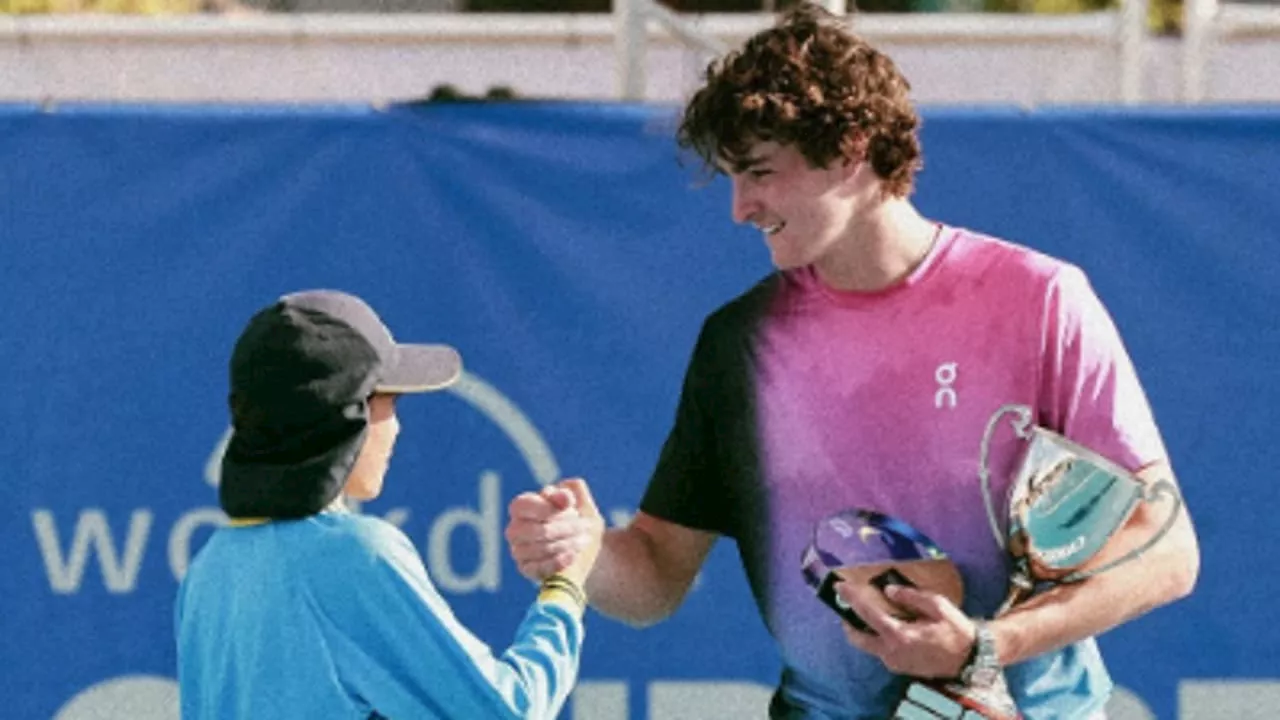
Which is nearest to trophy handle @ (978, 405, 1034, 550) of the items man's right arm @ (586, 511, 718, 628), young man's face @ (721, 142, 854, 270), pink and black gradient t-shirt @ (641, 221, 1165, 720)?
pink and black gradient t-shirt @ (641, 221, 1165, 720)

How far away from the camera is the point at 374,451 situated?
12.1ft

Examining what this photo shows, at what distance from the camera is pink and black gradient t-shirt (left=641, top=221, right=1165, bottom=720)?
3750 mm

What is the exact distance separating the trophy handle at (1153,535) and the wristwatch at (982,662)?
0.54ft

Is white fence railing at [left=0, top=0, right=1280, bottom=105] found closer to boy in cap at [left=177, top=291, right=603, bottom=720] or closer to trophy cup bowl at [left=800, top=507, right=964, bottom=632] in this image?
trophy cup bowl at [left=800, top=507, right=964, bottom=632]

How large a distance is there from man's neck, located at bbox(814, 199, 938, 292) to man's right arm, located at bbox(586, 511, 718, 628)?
1.60ft

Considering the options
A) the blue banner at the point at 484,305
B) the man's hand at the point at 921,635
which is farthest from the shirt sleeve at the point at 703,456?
the blue banner at the point at 484,305

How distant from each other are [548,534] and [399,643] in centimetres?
34

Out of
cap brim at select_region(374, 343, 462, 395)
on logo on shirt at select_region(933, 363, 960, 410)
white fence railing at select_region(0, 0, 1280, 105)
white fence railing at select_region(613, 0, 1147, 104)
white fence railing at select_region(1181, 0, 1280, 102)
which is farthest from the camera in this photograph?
white fence railing at select_region(0, 0, 1280, 105)

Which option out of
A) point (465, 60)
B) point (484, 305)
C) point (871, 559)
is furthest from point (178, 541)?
point (465, 60)

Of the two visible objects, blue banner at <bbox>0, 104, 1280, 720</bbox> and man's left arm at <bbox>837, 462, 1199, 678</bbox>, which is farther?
blue banner at <bbox>0, 104, 1280, 720</bbox>

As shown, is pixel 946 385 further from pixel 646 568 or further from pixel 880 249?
pixel 646 568

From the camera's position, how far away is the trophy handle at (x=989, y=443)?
3.75 metres

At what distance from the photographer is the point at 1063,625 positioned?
11.9ft

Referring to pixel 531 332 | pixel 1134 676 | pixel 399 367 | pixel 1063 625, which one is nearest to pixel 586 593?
pixel 399 367
